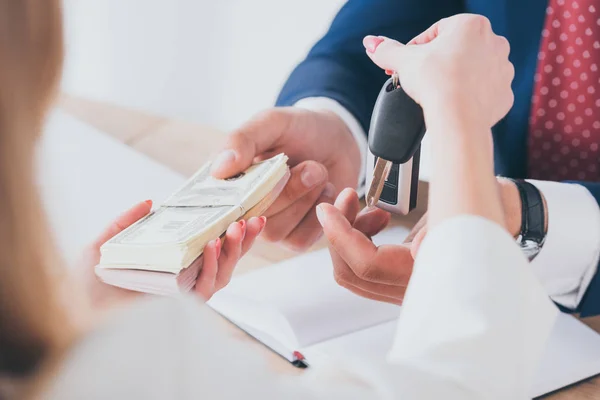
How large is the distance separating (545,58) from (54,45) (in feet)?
2.33

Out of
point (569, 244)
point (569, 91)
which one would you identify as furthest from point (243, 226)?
point (569, 91)

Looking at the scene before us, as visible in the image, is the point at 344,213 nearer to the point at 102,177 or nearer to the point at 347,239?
the point at 347,239

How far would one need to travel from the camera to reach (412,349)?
402mm

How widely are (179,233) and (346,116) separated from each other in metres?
0.44

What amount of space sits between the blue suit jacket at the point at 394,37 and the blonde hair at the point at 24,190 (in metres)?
0.59

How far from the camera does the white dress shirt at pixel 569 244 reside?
0.74 meters

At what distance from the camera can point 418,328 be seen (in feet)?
1.32

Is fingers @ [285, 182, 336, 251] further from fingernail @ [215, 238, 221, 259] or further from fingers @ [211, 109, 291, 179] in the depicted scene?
fingernail @ [215, 238, 221, 259]

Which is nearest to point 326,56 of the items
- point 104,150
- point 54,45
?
point 104,150

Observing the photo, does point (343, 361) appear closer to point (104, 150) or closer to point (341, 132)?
point (341, 132)

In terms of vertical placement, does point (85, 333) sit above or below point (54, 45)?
below

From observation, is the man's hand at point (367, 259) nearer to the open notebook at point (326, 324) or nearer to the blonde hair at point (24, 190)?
the open notebook at point (326, 324)

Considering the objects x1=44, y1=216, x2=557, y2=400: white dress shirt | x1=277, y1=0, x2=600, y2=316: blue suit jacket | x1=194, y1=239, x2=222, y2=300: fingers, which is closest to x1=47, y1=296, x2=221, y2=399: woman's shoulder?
x1=44, y1=216, x2=557, y2=400: white dress shirt

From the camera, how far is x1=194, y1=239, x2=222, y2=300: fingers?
63 cm
